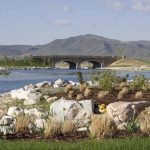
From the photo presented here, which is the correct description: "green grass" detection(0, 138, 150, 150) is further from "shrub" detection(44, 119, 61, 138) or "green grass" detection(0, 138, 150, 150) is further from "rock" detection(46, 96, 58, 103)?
"rock" detection(46, 96, 58, 103)

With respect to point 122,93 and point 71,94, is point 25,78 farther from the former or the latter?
point 122,93

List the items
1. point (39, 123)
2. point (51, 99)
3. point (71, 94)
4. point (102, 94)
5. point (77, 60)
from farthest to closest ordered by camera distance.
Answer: point (77, 60) → point (71, 94) → point (51, 99) → point (102, 94) → point (39, 123)

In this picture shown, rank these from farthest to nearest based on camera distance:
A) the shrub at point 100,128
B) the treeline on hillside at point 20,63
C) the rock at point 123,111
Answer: the treeline on hillside at point 20,63, the rock at point 123,111, the shrub at point 100,128

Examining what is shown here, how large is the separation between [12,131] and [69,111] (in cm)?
484

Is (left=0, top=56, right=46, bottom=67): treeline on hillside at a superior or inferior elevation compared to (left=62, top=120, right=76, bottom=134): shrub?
inferior

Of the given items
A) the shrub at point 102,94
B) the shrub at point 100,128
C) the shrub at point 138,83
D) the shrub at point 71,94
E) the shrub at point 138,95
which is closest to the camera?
the shrub at point 100,128

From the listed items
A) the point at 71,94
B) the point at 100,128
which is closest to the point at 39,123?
the point at 100,128

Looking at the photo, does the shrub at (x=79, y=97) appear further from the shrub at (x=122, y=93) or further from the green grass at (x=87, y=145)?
the green grass at (x=87, y=145)

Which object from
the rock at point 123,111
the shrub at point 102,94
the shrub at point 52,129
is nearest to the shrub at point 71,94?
the shrub at point 102,94

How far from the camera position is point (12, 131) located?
1694cm

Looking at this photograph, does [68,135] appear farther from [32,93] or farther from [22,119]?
[32,93]

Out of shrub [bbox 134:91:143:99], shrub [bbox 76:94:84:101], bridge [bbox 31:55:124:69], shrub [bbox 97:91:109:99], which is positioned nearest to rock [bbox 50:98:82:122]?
shrub [bbox 76:94:84:101]

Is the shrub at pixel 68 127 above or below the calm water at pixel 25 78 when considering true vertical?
above

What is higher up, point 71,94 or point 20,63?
point 71,94
